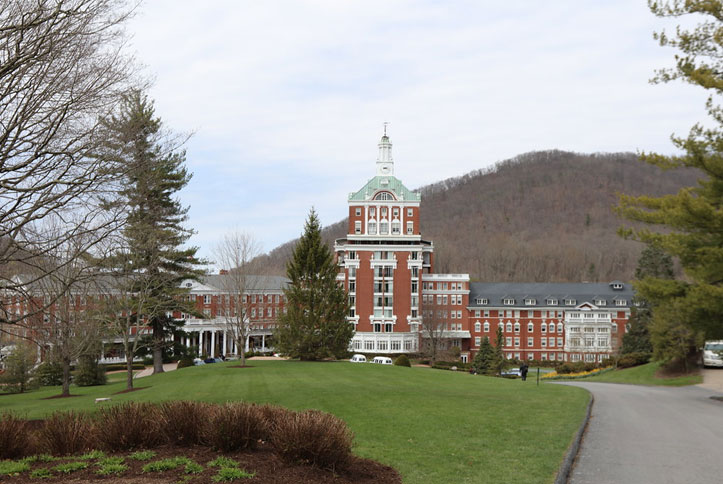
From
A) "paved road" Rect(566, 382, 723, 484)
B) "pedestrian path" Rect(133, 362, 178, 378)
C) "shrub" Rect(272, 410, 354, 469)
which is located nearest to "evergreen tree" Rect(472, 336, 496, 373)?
"pedestrian path" Rect(133, 362, 178, 378)

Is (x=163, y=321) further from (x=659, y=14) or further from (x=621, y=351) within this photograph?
(x=621, y=351)

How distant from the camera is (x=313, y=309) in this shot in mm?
42562

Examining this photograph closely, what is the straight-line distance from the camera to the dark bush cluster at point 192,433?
27.9 feet

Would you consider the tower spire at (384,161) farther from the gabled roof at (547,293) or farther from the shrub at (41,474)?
the shrub at (41,474)

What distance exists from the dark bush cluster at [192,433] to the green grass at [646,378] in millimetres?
34419

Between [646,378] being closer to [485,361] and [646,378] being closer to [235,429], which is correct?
[485,361]

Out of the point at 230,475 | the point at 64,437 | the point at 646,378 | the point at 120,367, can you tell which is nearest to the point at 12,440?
the point at 64,437

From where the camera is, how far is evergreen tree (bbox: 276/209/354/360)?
139 feet

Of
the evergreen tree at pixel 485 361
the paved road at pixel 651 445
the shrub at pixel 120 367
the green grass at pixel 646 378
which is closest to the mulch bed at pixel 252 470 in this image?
the paved road at pixel 651 445

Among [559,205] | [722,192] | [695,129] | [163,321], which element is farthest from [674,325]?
[559,205]

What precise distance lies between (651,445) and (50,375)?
41.6 m

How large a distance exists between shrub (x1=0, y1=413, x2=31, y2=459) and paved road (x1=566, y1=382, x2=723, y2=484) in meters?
8.42

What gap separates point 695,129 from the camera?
23125 millimetres

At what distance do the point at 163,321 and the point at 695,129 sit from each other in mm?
32959
